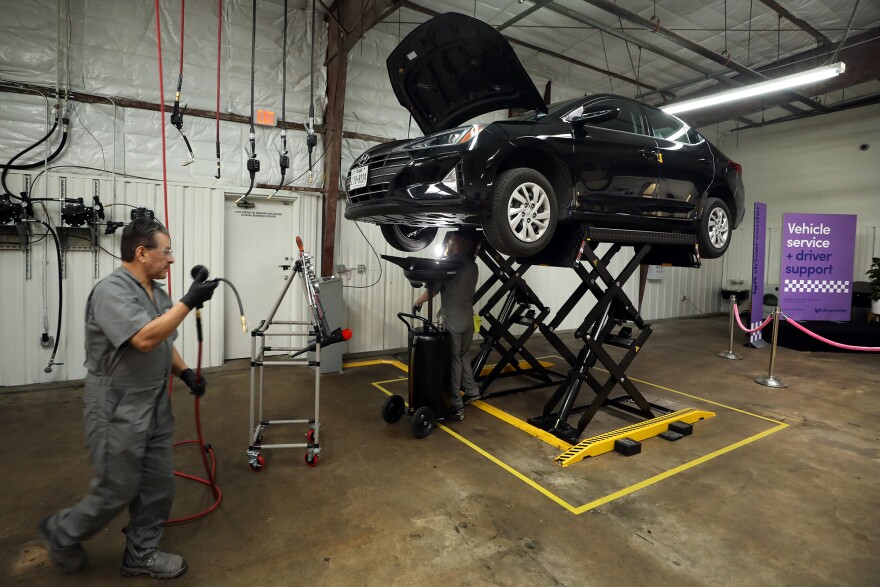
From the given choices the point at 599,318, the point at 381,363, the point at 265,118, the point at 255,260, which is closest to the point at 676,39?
the point at 599,318

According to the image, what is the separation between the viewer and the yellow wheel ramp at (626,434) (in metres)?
3.18

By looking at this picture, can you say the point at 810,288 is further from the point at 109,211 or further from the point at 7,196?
the point at 7,196

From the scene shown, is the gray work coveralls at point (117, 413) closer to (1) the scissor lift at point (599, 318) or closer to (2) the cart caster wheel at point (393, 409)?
(2) the cart caster wheel at point (393, 409)

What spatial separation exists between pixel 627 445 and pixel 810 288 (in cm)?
631

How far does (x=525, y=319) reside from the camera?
5.05 m

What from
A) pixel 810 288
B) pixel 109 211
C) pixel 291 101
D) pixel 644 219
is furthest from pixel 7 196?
pixel 810 288

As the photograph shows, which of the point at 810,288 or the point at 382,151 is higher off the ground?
the point at 382,151

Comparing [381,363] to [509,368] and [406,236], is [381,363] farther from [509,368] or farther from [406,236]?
[406,236]

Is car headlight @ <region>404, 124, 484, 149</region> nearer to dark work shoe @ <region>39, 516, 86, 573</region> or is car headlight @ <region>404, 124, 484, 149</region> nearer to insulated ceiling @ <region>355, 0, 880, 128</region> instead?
dark work shoe @ <region>39, 516, 86, 573</region>

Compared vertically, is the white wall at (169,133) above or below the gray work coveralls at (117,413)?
above

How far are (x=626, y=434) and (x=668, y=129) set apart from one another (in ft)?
8.44

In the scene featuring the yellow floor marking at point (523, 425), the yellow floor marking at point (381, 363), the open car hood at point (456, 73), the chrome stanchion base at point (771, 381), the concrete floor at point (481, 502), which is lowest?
the concrete floor at point (481, 502)

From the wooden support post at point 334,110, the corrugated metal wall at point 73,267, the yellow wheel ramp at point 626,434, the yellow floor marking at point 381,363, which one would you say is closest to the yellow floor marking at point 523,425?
the yellow wheel ramp at point 626,434

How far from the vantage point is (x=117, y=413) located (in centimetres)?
180
